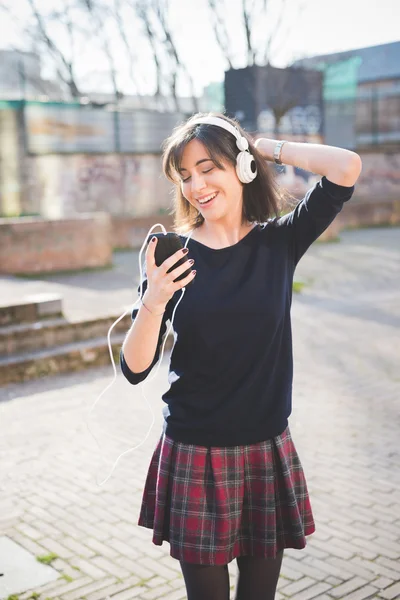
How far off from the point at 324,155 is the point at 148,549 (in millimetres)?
2604

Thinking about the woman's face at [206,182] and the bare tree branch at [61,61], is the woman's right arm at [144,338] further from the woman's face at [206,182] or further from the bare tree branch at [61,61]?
the bare tree branch at [61,61]

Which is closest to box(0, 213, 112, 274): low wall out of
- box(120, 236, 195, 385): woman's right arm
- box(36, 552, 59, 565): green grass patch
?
box(36, 552, 59, 565): green grass patch

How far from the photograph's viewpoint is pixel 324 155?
2.50 m

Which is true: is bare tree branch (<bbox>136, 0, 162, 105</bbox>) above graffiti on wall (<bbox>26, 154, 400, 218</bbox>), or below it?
above

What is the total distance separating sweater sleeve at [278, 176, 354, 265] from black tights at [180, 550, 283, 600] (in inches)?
40.4

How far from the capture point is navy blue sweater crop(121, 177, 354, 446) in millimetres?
2326

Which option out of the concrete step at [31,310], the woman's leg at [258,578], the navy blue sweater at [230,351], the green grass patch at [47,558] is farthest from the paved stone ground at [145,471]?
the navy blue sweater at [230,351]

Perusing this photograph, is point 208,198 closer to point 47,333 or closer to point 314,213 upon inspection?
point 314,213

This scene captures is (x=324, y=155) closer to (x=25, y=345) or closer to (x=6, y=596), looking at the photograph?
(x=6, y=596)

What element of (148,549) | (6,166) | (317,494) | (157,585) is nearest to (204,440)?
(157,585)

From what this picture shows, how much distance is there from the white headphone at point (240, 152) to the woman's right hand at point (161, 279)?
438mm

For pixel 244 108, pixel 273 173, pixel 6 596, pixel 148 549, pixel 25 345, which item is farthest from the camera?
pixel 244 108

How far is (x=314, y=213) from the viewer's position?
98.7 inches

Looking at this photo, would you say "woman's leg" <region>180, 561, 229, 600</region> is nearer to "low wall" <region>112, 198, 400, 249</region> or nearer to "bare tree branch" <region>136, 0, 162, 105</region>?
"low wall" <region>112, 198, 400, 249</region>
